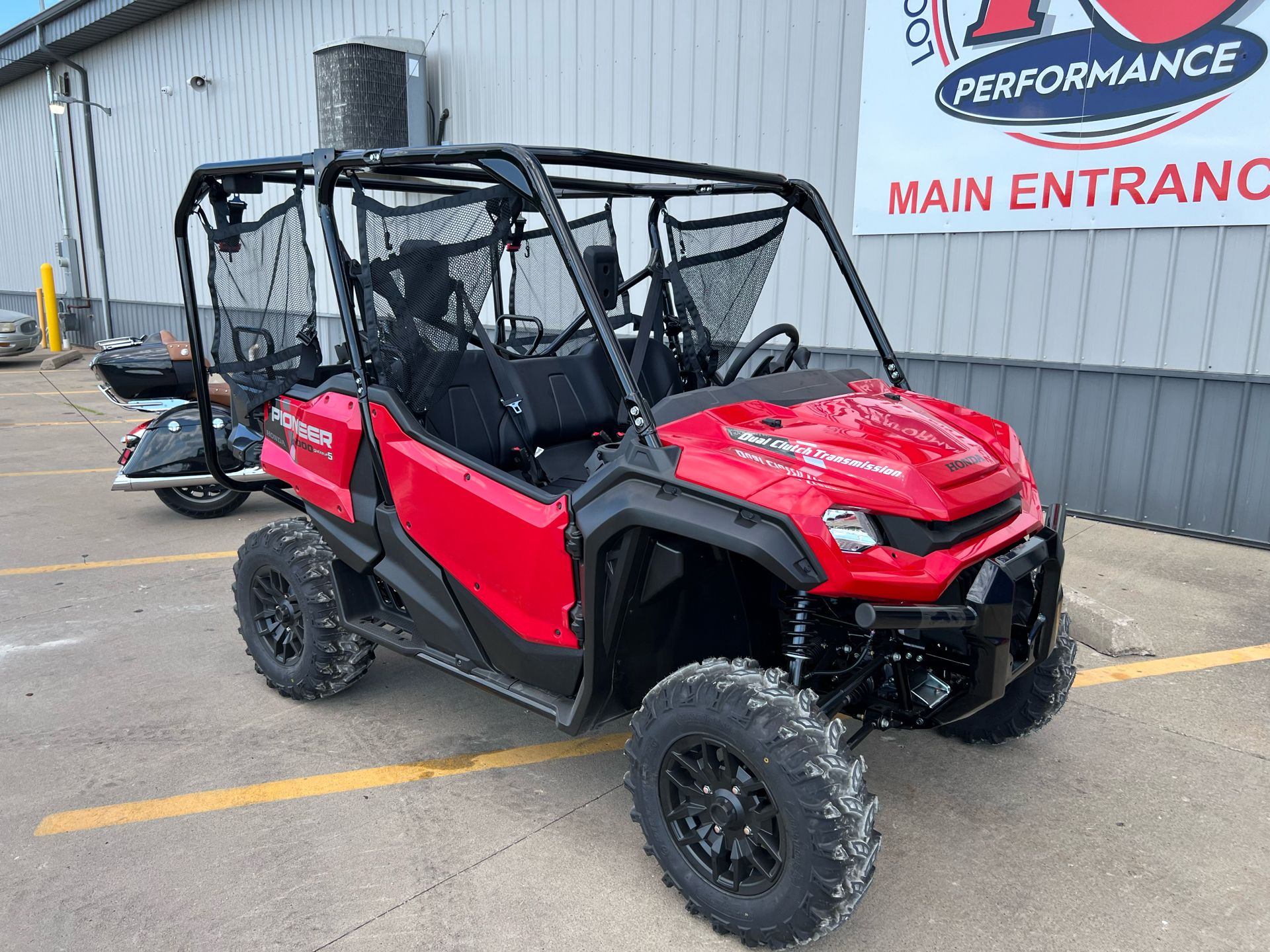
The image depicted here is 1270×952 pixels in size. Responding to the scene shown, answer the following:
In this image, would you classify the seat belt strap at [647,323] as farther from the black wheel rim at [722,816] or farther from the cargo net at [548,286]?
the black wheel rim at [722,816]

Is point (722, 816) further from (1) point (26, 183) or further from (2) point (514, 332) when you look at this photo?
(1) point (26, 183)

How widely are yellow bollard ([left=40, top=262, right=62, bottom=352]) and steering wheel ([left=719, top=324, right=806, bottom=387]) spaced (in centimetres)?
1866

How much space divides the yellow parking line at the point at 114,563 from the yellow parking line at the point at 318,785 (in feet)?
9.67

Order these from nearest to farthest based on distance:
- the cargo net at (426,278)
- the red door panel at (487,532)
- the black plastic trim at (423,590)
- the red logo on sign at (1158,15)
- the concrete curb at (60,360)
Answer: the red door panel at (487,532) → the cargo net at (426,278) → the black plastic trim at (423,590) → the red logo on sign at (1158,15) → the concrete curb at (60,360)

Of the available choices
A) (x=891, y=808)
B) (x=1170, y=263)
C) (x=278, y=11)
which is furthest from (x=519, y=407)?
(x=278, y=11)

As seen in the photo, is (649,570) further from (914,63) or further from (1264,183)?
(914,63)

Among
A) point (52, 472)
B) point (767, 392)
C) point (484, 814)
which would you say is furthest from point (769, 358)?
point (52, 472)

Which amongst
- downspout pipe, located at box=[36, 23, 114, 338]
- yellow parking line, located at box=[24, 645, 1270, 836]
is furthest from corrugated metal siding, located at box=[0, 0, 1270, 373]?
downspout pipe, located at box=[36, 23, 114, 338]

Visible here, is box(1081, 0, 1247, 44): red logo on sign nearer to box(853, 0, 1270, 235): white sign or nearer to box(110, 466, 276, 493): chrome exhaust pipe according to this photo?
box(853, 0, 1270, 235): white sign

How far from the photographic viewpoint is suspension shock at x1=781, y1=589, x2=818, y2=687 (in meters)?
2.63

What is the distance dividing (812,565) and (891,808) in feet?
4.11

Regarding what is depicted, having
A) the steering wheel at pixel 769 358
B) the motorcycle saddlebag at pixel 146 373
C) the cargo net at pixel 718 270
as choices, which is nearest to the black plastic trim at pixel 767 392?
the steering wheel at pixel 769 358

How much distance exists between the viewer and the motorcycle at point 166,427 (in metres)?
6.41

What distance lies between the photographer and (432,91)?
10.4 meters
